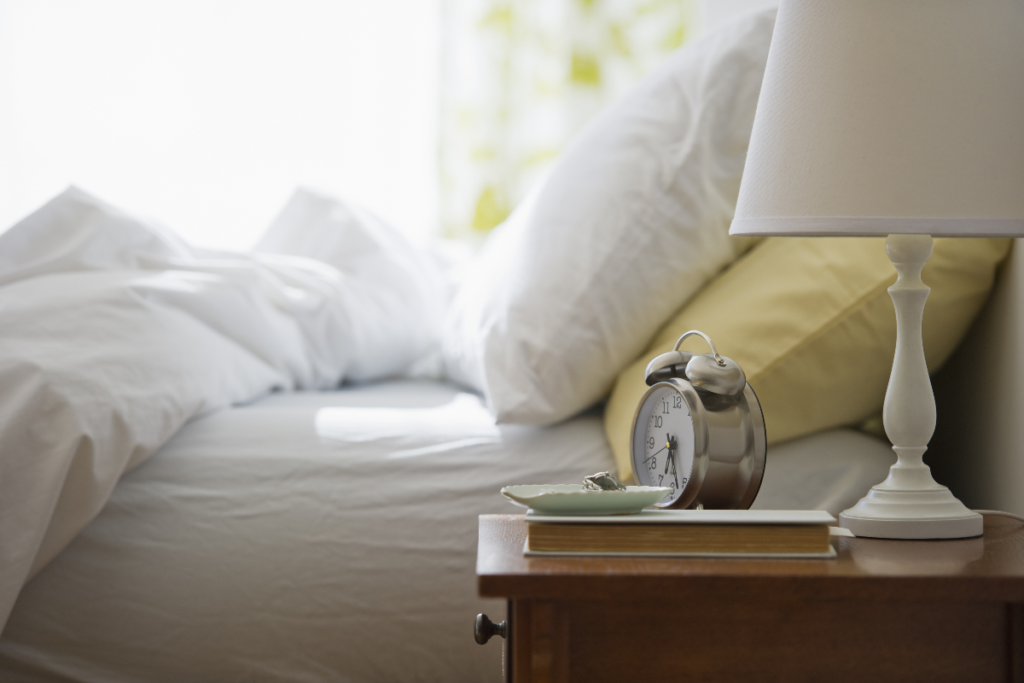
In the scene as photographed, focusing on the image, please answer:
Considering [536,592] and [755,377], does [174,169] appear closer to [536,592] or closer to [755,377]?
[755,377]

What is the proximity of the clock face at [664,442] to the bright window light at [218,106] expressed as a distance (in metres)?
2.02

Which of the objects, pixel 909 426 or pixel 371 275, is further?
pixel 371 275

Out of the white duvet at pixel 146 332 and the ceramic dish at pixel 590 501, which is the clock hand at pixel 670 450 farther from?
the white duvet at pixel 146 332

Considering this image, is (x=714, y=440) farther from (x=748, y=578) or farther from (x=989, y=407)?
(x=989, y=407)

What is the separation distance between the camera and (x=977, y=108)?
581 millimetres

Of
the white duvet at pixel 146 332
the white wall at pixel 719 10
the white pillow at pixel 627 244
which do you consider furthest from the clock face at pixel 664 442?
the white wall at pixel 719 10

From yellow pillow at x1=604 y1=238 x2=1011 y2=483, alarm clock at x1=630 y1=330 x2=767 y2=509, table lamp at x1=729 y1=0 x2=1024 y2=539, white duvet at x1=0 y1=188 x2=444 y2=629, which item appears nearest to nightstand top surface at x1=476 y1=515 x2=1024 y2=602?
alarm clock at x1=630 y1=330 x2=767 y2=509

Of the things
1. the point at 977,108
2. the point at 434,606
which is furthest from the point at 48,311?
the point at 977,108

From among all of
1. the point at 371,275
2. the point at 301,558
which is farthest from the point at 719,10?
the point at 301,558

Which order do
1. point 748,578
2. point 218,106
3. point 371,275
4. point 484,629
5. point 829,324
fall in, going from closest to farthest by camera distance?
point 748,578
point 484,629
point 829,324
point 371,275
point 218,106

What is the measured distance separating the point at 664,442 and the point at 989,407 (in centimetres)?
48

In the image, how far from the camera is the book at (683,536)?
22.6 inches

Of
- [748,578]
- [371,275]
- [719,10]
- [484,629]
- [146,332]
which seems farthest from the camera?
[719,10]

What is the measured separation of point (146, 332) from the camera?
1006mm
